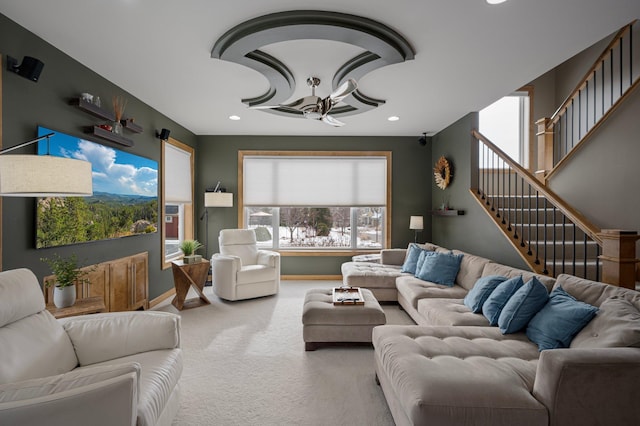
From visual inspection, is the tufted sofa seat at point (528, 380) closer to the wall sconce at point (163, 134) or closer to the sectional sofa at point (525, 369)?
the sectional sofa at point (525, 369)

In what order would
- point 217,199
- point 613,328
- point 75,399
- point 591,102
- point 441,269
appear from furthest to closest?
point 217,199
point 591,102
point 441,269
point 613,328
point 75,399

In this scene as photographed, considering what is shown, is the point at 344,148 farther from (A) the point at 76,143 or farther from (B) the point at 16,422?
(B) the point at 16,422

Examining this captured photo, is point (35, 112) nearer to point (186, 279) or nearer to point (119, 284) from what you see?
point (119, 284)

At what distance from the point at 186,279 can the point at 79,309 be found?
6.76ft

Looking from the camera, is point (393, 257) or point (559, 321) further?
point (393, 257)

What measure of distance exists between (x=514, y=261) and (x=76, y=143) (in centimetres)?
470

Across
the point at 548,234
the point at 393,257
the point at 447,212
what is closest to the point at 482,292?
the point at 548,234

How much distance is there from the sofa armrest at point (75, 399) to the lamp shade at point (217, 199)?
4371 mm

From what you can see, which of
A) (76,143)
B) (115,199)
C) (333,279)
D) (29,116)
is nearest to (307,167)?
(333,279)

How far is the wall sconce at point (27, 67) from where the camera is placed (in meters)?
2.40

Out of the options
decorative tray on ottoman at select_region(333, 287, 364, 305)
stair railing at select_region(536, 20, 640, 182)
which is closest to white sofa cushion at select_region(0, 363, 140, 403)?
decorative tray on ottoman at select_region(333, 287, 364, 305)

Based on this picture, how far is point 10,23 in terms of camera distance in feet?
7.88

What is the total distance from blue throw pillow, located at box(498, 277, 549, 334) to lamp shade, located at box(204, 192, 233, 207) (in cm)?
450

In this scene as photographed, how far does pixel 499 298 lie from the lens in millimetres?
2643
